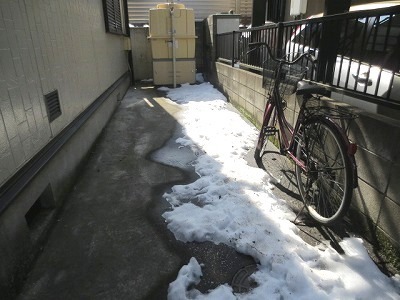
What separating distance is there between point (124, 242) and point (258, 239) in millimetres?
1086

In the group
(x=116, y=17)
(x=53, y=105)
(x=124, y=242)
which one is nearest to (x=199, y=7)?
(x=116, y=17)

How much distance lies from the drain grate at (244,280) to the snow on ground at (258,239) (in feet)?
0.12

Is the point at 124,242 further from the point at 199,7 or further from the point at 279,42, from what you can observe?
the point at 199,7

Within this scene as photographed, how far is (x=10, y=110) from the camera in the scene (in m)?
2.14

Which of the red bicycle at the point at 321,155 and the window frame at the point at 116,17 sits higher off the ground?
the window frame at the point at 116,17

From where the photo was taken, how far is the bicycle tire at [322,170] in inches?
94.7

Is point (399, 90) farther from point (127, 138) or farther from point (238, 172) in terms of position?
point (127, 138)

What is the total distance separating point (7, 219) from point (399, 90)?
3.48 metres

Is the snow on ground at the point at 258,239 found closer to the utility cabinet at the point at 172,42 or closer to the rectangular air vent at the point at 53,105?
the rectangular air vent at the point at 53,105

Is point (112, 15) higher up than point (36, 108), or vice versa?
point (112, 15)

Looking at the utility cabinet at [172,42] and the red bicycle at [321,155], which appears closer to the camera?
the red bicycle at [321,155]

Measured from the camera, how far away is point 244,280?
2.00m

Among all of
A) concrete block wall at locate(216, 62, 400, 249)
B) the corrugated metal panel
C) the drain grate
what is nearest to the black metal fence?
concrete block wall at locate(216, 62, 400, 249)

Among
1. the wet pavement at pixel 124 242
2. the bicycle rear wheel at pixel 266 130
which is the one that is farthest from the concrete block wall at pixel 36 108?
the bicycle rear wheel at pixel 266 130
